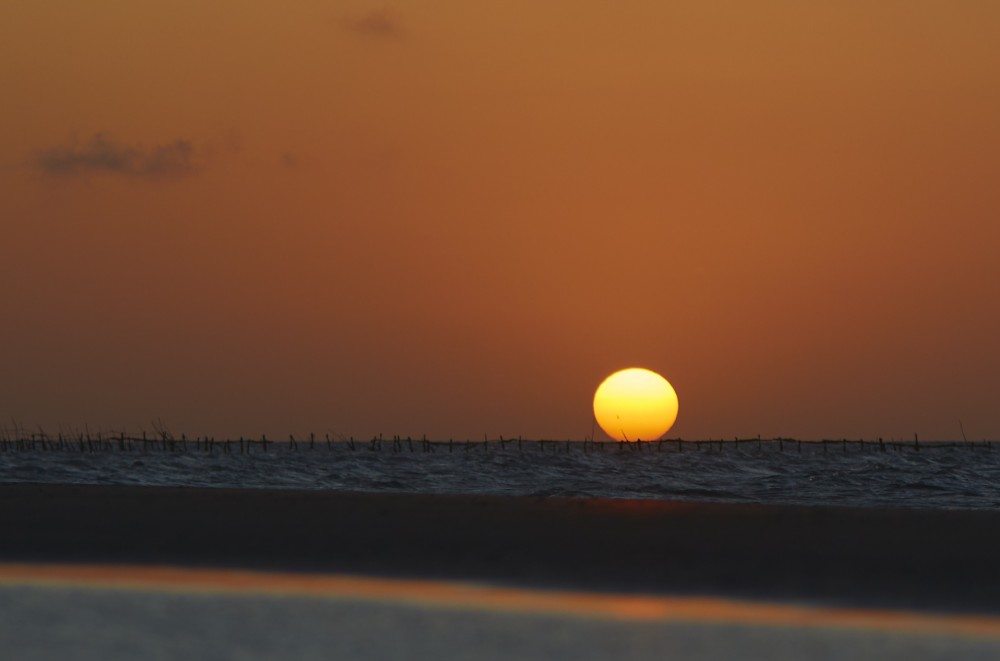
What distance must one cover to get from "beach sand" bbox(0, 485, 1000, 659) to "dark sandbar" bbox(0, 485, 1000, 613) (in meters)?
0.07

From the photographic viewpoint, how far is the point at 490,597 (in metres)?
20.3

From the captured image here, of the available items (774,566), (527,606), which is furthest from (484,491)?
(527,606)

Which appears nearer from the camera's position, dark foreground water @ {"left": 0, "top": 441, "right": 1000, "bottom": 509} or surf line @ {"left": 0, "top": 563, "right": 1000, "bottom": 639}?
surf line @ {"left": 0, "top": 563, "right": 1000, "bottom": 639}

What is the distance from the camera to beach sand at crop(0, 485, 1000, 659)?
58.7 feet

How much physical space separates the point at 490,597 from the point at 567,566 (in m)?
4.94

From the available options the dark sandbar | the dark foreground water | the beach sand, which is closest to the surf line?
the beach sand

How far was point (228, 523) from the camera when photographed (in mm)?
34094

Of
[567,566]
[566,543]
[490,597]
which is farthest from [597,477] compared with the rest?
[490,597]

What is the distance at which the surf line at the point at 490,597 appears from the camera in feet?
59.6

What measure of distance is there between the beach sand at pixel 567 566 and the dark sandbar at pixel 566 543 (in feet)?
0.24

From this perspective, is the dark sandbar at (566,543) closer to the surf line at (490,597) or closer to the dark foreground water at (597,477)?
the surf line at (490,597)

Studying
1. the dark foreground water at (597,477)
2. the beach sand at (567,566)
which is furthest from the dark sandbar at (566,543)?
the dark foreground water at (597,477)

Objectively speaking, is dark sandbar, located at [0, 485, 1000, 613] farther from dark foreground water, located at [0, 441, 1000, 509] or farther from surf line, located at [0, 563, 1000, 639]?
dark foreground water, located at [0, 441, 1000, 509]

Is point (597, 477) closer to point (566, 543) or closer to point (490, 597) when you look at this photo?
point (566, 543)
